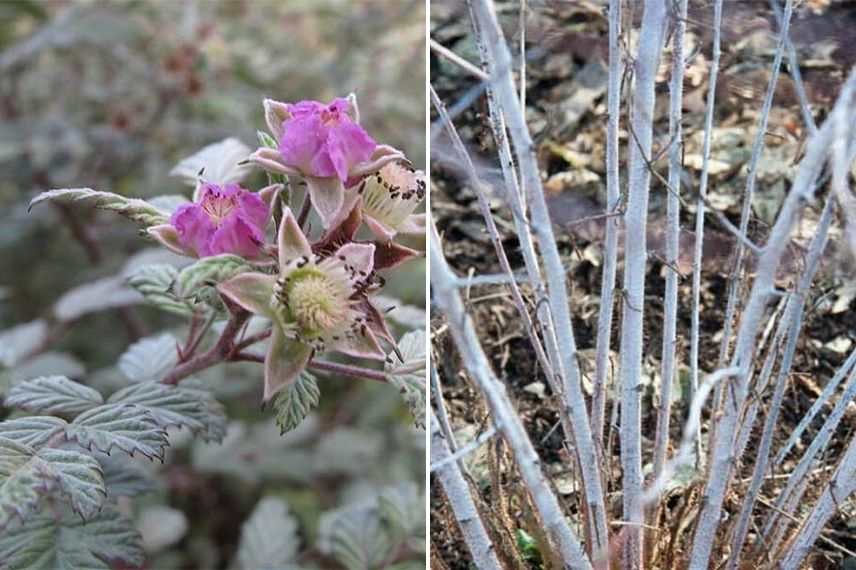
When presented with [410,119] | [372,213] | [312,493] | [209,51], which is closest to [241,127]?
[209,51]

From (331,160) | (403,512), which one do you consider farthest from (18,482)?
(403,512)

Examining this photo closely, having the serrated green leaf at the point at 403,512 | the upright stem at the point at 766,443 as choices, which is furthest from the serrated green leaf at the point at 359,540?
the upright stem at the point at 766,443

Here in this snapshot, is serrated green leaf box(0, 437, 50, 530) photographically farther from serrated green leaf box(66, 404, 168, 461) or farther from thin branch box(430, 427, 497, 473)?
thin branch box(430, 427, 497, 473)

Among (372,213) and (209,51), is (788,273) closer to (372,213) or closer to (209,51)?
(372,213)

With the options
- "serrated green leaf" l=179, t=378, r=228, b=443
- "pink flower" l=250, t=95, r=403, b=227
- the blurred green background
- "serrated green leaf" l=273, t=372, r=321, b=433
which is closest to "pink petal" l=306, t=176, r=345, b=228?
"pink flower" l=250, t=95, r=403, b=227

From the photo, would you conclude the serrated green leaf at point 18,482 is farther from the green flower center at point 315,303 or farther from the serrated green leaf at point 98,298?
the serrated green leaf at point 98,298

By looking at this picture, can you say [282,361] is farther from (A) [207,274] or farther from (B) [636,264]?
(B) [636,264]

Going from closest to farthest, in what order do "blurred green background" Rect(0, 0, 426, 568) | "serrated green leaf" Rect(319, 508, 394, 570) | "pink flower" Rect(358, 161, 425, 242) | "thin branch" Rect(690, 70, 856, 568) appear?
"thin branch" Rect(690, 70, 856, 568) → "pink flower" Rect(358, 161, 425, 242) → "serrated green leaf" Rect(319, 508, 394, 570) → "blurred green background" Rect(0, 0, 426, 568)
